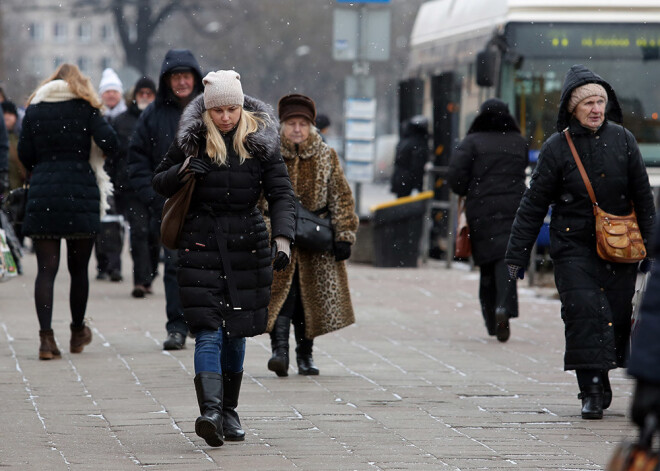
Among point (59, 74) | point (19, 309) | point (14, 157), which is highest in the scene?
point (59, 74)

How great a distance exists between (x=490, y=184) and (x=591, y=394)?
4044mm

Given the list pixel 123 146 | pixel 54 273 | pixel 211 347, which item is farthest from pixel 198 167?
pixel 123 146

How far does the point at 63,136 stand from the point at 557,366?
143 inches

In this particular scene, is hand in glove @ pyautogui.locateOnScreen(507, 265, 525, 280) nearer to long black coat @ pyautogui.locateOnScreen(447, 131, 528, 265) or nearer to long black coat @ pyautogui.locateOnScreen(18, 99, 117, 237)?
long black coat @ pyautogui.locateOnScreen(18, 99, 117, 237)

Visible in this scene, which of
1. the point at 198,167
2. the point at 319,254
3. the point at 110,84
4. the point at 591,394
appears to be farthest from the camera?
the point at 110,84

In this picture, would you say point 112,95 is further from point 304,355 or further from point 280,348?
point 280,348

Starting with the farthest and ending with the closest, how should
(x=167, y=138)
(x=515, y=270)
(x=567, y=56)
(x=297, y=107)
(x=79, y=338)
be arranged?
(x=567, y=56) < (x=167, y=138) < (x=79, y=338) < (x=297, y=107) < (x=515, y=270)

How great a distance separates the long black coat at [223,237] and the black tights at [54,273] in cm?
297

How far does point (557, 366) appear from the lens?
9.71m

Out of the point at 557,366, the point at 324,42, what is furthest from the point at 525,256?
the point at 324,42

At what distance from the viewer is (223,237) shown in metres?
6.62

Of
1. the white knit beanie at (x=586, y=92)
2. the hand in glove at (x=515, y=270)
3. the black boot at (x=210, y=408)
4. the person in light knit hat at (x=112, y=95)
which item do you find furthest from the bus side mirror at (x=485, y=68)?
the black boot at (x=210, y=408)

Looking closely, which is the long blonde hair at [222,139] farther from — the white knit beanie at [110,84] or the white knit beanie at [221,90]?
the white knit beanie at [110,84]

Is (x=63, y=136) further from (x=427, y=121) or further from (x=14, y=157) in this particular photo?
(x=427, y=121)
